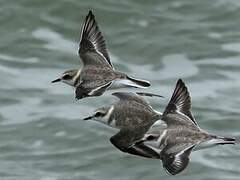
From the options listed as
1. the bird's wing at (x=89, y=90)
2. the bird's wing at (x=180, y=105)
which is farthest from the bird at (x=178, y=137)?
the bird's wing at (x=89, y=90)

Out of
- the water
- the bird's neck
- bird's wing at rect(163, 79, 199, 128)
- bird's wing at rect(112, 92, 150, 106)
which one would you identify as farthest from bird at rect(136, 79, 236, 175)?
the water

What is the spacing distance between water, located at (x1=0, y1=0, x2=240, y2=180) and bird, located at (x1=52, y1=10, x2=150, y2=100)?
3993 millimetres

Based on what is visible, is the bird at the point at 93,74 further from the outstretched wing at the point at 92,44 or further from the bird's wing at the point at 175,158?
the bird's wing at the point at 175,158

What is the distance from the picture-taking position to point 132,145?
36.1 feet

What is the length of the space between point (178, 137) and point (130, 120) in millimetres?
789

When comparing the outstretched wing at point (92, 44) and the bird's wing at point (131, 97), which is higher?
the outstretched wing at point (92, 44)

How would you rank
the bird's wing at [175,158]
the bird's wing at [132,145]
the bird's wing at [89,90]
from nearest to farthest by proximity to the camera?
A: the bird's wing at [175,158] < the bird's wing at [132,145] < the bird's wing at [89,90]

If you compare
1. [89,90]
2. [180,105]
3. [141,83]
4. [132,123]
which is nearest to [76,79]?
[89,90]

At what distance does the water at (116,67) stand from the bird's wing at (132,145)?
514cm

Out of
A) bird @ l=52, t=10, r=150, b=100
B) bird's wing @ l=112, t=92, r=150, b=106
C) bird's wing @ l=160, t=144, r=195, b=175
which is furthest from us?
bird's wing @ l=112, t=92, r=150, b=106

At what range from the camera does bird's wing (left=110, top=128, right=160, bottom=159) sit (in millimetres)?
10977

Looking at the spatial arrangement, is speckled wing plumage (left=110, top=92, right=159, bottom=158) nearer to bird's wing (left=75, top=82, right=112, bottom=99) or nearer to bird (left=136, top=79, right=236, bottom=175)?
bird (left=136, top=79, right=236, bottom=175)

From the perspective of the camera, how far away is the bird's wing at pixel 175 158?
403 inches

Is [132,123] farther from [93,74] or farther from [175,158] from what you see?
[175,158]
